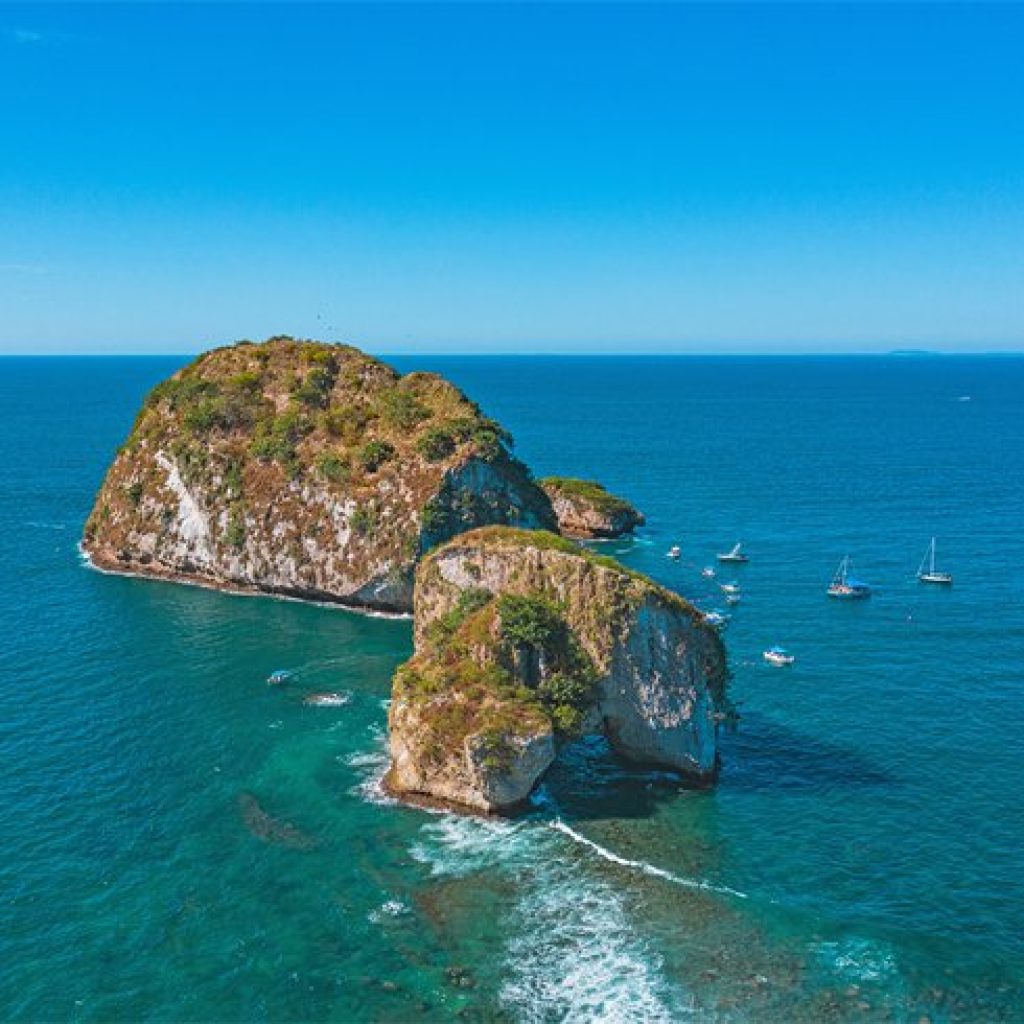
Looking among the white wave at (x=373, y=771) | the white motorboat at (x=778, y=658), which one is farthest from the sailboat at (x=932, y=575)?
the white wave at (x=373, y=771)

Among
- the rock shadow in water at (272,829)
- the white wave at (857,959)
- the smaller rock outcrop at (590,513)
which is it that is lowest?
the white wave at (857,959)

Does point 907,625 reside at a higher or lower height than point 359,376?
lower

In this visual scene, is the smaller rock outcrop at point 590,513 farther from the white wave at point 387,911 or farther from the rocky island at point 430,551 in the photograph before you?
the white wave at point 387,911

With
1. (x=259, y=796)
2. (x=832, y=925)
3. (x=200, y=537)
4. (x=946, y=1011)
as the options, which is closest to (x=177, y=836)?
(x=259, y=796)

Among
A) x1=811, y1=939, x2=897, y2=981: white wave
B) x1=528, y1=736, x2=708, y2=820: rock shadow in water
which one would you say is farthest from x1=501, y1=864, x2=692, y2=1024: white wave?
x1=528, y1=736, x2=708, y2=820: rock shadow in water

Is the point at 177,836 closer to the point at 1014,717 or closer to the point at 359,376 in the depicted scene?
the point at 1014,717
